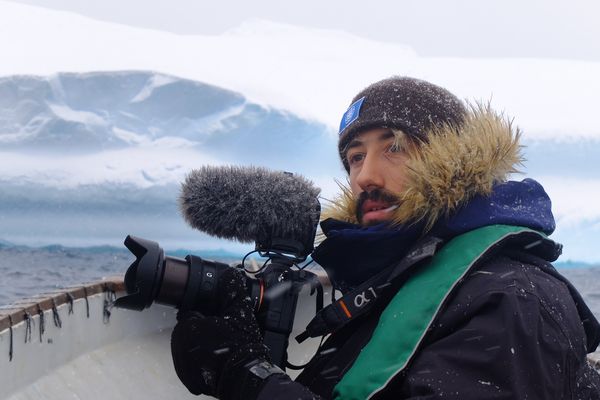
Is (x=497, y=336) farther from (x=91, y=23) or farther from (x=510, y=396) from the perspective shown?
(x=91, y=23)

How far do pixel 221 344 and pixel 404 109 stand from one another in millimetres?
560

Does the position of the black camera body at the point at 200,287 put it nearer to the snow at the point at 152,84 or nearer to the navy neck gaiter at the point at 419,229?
the navy neck gaiter at the point at 419,229

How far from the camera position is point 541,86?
96.0ft

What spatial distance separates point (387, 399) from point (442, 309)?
16 cm

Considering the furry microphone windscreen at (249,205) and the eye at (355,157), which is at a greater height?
the eye at (355,157)

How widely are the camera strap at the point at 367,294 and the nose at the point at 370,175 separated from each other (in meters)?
0.18

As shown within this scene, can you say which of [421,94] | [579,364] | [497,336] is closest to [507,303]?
[497,336]

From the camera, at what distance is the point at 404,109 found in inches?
49.6

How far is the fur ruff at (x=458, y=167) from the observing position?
3.51 feet

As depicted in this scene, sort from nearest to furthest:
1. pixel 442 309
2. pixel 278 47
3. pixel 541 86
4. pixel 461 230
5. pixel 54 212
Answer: pixel 442 309 → pixel 461 230 → pixel 54 212 → pixel 541 86 → pixel 278 47

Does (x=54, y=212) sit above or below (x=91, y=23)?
below

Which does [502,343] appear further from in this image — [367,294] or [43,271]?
[43,271]

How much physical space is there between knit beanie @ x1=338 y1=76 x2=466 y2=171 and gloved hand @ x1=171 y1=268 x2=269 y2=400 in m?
0.41

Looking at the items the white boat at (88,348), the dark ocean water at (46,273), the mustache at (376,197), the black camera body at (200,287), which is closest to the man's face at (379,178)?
the mustache at (376,197)
